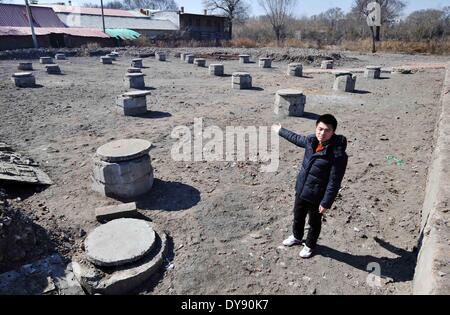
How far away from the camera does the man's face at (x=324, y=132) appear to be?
2930mm

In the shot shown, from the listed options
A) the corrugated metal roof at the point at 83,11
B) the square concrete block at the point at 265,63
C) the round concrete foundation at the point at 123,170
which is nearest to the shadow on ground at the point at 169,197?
the round concrete foundation at the point at 123,170

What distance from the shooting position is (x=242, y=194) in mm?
4805

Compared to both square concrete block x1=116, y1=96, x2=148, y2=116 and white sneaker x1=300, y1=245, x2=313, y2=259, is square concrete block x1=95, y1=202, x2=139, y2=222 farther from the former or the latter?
square concrete block x1=116, y1=96, x2=148, y2=116

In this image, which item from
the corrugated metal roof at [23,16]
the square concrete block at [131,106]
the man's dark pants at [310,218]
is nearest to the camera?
the man's dark pants at [310,218]

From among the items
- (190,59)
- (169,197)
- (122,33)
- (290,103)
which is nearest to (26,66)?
(190,59)

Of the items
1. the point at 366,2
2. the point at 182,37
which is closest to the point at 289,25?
the point at 366,2

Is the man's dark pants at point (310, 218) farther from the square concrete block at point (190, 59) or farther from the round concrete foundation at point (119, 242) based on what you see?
the square concrete block at point (190, 59)

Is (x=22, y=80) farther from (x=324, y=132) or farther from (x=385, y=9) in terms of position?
(x=385, y=9)

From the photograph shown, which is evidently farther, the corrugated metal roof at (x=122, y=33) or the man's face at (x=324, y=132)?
the corrugated metal roof at (x=122, y=33)

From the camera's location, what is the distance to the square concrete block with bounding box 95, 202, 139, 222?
401cm

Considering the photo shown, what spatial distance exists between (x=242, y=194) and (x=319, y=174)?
1881mm

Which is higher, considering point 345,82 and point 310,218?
point 345,82

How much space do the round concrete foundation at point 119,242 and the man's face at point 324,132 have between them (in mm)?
2077

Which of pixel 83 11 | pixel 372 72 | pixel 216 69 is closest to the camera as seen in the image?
pixel 372 72
